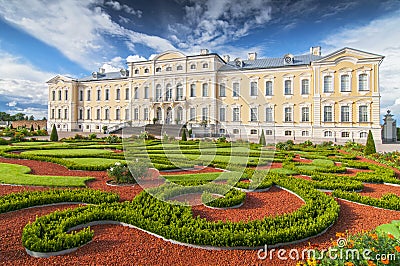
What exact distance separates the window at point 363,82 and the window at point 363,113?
1824 millimetres

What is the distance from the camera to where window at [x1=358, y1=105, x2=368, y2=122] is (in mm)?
26031

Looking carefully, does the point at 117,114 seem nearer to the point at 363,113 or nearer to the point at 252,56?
the point at 252,56

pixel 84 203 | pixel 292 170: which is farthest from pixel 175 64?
pixel 84 203

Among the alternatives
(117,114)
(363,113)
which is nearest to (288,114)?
(363,113)

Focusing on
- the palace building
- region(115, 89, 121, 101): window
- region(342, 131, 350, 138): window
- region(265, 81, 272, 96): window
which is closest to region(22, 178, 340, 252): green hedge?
the palace building

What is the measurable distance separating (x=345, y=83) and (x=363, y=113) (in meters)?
3.54

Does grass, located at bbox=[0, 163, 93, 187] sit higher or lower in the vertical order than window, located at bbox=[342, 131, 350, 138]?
lower

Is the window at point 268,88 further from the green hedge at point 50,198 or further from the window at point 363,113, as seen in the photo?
the green hedge at point 50,198

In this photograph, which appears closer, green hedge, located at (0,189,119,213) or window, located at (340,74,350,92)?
green hedge, located at (0,189,119,213)

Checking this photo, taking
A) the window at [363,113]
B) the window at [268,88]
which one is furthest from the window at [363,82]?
the window at [268,88]

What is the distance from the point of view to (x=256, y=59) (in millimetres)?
33875

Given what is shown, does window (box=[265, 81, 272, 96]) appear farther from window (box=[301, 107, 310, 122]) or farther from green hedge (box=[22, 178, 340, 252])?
green hedge (box=[22, 178, 340, 252])

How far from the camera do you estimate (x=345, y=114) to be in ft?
88.4

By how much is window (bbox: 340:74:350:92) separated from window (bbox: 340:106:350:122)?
187cm
